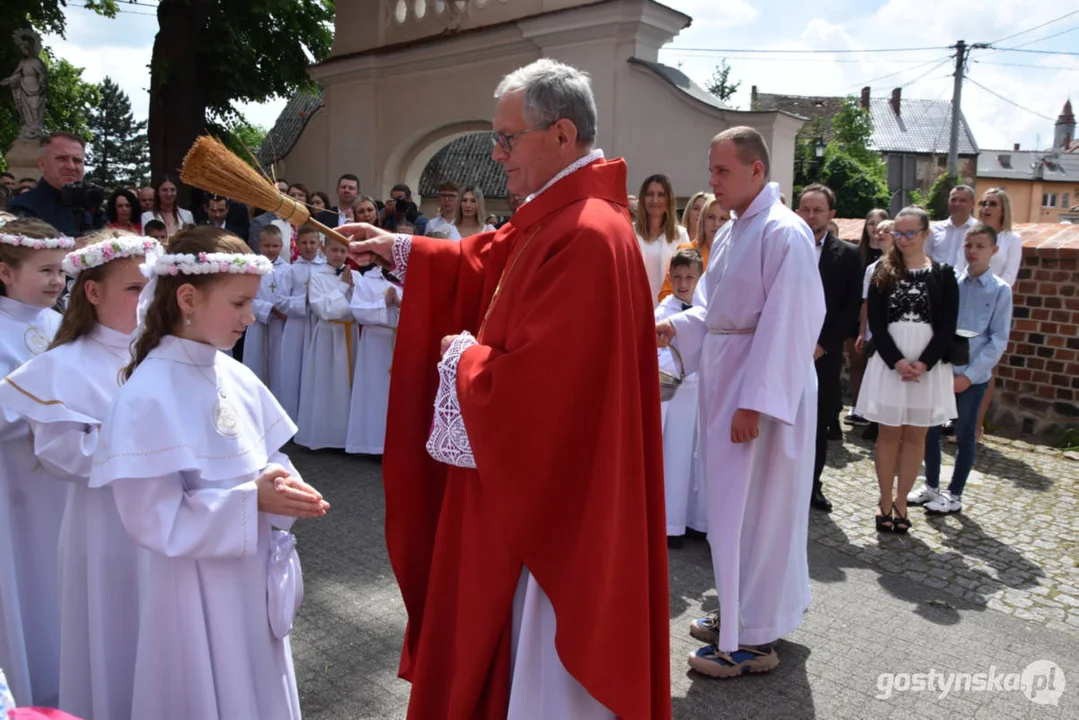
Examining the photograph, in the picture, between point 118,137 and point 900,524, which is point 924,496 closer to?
point 900,524

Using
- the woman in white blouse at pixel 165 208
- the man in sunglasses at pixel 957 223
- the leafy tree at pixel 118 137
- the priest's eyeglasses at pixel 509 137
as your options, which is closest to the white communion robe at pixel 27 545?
the priest's eyeglasses at pixel 509 137

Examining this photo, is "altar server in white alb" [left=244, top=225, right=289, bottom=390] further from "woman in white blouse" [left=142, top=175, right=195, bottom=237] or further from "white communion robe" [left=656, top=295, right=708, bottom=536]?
"white communion robe" [left=656, top=295, right=708, bottom=536]

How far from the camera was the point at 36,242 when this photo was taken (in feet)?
10.7

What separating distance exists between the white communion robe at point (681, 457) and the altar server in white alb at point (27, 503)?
3412 millimetres

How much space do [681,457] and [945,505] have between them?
212cm

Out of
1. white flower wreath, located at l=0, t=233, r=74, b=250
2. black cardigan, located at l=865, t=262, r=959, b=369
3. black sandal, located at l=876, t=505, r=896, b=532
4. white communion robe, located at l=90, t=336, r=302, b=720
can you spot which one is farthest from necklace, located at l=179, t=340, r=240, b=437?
black sandal, located at l=876, t=505, r=896, b=532

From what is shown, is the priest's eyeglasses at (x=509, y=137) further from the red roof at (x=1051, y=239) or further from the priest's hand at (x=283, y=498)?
the red roof at (x=1051, y=239)

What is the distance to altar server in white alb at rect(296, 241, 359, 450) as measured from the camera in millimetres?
7523

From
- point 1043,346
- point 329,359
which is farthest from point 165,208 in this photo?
point 1043,346

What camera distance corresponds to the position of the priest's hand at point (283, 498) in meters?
2.37

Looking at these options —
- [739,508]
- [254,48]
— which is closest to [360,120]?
[254,48]

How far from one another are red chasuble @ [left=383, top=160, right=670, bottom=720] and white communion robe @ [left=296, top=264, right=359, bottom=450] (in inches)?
200

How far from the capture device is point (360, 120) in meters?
11.2

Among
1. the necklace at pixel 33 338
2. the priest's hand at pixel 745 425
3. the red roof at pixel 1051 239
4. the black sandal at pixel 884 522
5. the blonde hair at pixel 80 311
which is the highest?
the red roof at pixel 1051 239
